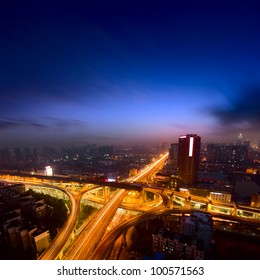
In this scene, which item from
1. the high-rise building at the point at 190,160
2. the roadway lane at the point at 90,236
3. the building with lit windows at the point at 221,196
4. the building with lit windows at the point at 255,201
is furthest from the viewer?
the high-rise building at the point at 190,160

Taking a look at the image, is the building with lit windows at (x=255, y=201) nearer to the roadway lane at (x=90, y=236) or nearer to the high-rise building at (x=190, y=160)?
the high-rise building at (x=190, y=160)

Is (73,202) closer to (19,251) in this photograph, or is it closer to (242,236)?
(19,251)

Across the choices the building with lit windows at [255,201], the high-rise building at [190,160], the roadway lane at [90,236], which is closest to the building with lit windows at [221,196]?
the building with lit windows at [255,201]

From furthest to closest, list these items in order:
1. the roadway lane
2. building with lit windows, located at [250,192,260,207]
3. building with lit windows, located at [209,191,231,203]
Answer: building with lit windows, located at [209,191,231,203]
building with lit windows, located at [250,192,260,207]
the roadway lane

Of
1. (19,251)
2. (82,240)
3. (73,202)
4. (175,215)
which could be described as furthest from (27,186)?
(175,215)

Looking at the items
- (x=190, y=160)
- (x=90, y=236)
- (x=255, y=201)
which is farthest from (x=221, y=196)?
(x=90, y=236)

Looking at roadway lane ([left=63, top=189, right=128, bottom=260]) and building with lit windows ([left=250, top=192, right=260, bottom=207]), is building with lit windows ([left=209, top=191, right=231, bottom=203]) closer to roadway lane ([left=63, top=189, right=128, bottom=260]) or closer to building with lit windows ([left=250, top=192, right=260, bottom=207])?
building with lit windows ([left=250, top=192, right=260, bottom=207])

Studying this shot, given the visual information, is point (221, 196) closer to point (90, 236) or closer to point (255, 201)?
point (255, 201)

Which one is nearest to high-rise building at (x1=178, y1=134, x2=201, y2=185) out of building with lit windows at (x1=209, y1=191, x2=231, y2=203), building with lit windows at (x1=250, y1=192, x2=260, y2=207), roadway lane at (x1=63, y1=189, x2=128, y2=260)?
building with lit windows at (x1=209, y1=191, x2=231, y2=203)
